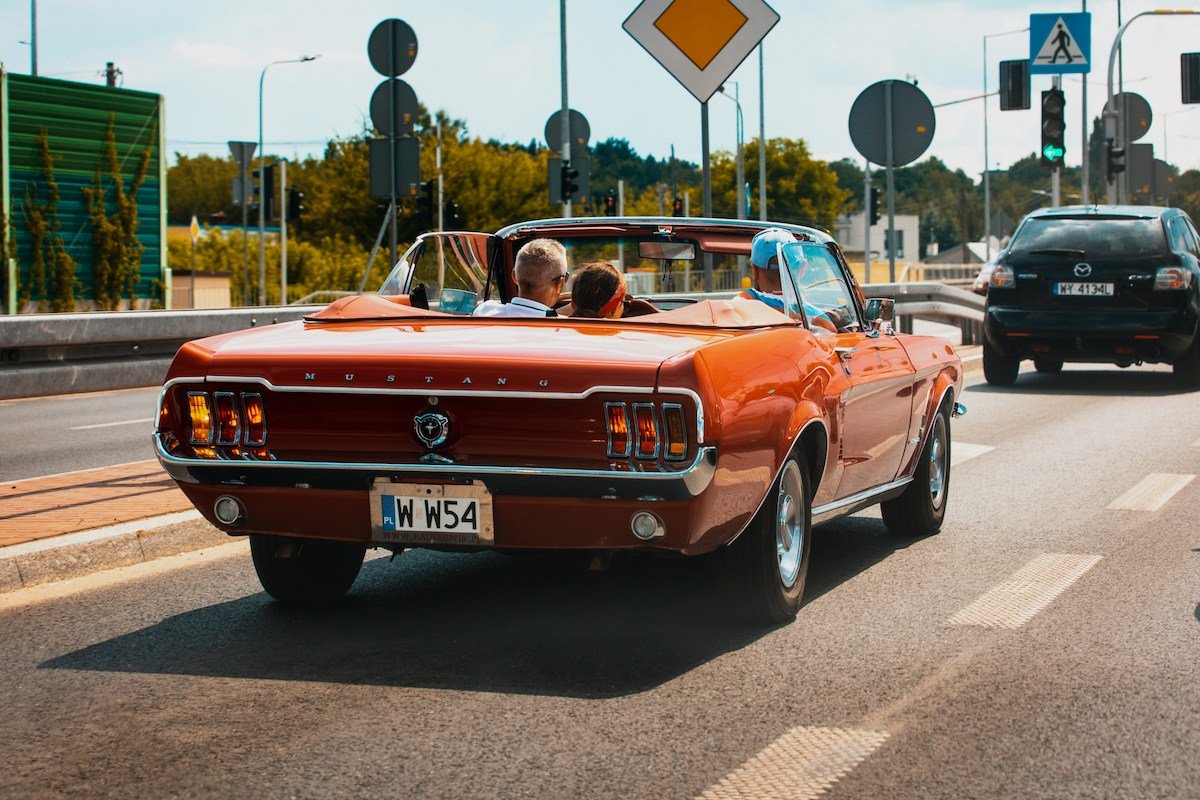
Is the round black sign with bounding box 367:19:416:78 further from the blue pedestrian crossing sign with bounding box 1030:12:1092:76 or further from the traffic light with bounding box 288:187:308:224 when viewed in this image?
the traffic light with bounding box 288:187:308:224

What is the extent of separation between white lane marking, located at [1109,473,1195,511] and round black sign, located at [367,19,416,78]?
8880 millimetres

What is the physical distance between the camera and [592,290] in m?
6.54

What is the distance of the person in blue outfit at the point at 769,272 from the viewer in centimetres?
671

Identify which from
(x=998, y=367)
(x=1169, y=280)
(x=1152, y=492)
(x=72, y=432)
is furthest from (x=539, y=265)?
(x=998, y=367)

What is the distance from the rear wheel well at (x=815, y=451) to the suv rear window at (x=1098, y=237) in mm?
11804

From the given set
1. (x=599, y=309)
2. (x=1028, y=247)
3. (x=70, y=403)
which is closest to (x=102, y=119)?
(x=70, y=403)

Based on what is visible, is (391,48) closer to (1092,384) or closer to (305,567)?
(1092,384)

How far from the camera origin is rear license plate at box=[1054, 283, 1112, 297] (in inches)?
685

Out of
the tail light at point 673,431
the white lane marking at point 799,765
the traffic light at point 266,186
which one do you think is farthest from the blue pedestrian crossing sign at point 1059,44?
the white lane marking at point 799,765

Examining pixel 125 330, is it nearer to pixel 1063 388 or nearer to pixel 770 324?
pixel 1063 388

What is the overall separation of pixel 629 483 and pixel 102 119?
36511 millimetres

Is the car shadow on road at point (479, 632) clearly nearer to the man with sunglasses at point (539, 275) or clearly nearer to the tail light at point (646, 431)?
the tail light at point (646, 431)

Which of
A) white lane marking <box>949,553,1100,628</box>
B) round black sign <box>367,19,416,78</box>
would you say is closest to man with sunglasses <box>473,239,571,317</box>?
white lane marking <box>949,553,1100,628</box>

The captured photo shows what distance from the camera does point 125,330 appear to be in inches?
679
